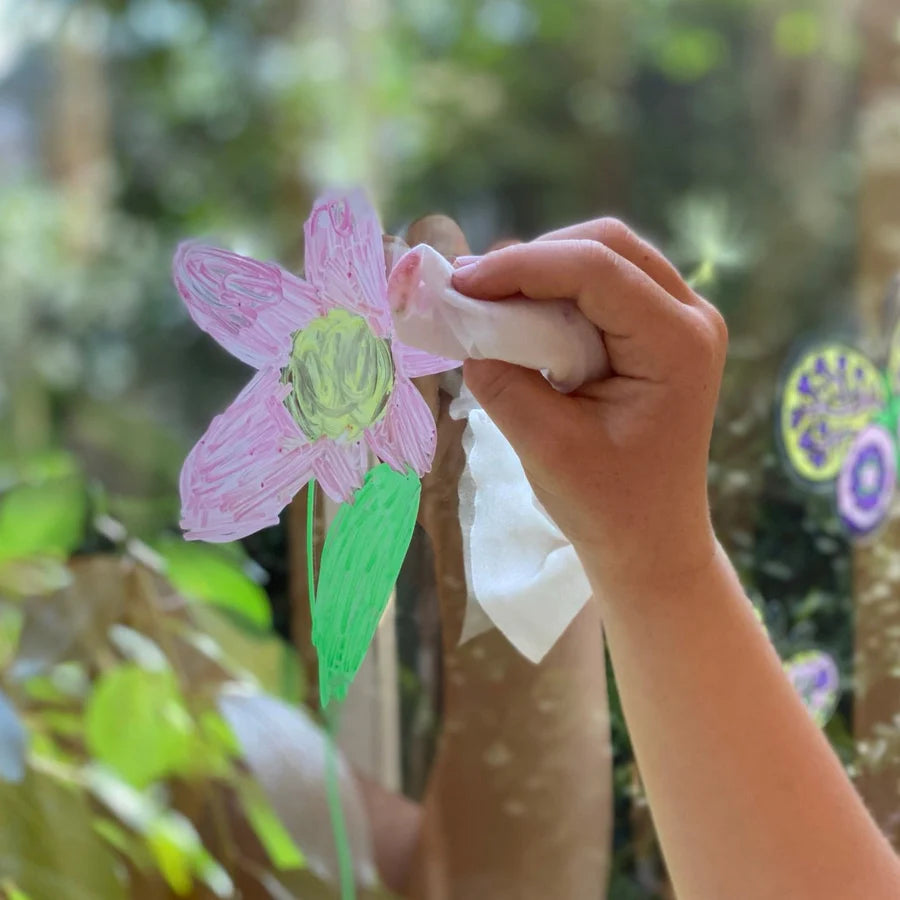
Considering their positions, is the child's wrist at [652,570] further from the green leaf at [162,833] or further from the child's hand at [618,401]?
the green leaf at [162,833]

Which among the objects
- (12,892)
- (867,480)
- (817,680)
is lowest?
(12,892)

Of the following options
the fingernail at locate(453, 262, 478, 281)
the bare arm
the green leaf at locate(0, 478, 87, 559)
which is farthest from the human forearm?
the green leaf at locate(0, 478, 87, 559)

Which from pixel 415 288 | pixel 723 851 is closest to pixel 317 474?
pixel 415 288

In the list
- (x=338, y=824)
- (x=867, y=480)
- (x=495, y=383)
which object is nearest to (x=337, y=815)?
(x=338, y=824)

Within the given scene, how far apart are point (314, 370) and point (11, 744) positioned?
0.19 metres

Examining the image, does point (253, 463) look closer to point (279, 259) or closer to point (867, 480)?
point (279, 259)

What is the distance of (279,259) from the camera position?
353 millimetres

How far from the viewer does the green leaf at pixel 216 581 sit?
380 mm

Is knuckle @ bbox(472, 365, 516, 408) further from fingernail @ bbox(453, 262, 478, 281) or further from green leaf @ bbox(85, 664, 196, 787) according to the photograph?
green leaf @ bbox(85, 664, 196, 787)

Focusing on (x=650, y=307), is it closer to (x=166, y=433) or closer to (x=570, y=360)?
(x=570, y=360)

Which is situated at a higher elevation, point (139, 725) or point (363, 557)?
point (363, 557)

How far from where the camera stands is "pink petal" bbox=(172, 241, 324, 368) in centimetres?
32

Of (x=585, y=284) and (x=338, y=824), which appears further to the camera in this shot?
(x=338, y=824)

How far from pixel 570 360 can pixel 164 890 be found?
27 cm
